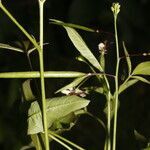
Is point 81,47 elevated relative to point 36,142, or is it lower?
elevated

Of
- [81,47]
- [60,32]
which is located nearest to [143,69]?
[81,47]

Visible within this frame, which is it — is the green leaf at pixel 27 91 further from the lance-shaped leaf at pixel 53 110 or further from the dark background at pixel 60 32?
the dark background at pixel 60 32

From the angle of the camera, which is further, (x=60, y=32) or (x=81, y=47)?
(x=60, y=32)

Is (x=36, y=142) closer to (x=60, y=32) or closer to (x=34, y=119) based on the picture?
(x=34, y=119)

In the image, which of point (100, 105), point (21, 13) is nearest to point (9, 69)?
point (21, 13)

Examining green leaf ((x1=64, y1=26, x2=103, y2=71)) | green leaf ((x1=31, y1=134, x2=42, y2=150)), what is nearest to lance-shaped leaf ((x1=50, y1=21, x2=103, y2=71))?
green leaf ((x1=64, y1=26, x2=103, y2=71))

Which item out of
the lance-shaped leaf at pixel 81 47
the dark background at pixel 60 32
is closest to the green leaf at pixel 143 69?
the lance-shaped leaf at pixel 81 47

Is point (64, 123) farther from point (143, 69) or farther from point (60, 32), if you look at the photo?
point (60, 32)

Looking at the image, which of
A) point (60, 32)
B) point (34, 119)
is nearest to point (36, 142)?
point (34, 119)
